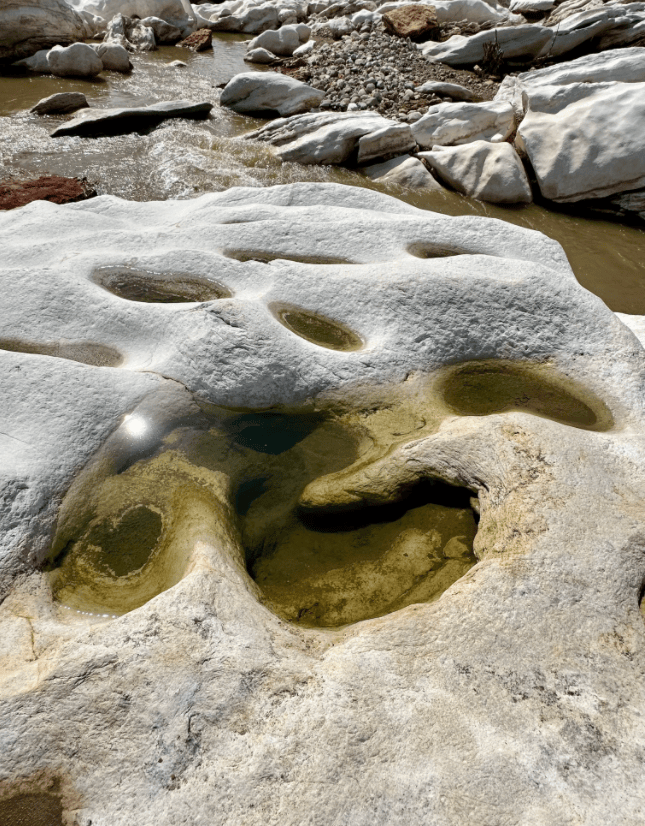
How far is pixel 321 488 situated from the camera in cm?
331

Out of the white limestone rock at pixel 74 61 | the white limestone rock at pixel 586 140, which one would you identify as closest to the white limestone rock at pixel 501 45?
the white limestone rock at pixel 586 140

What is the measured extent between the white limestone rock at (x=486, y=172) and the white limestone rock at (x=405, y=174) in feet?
0.80

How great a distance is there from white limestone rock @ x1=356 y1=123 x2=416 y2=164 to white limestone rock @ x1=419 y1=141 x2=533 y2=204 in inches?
23.0

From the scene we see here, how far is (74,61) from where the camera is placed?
12531mm

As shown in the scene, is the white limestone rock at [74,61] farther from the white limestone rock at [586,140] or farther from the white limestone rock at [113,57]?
the white limestone rock at [586,140]

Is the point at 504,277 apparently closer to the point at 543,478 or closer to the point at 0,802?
the point at 543,478

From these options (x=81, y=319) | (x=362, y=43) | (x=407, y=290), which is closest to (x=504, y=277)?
(x=407, y=290)

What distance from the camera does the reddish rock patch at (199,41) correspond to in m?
15.6

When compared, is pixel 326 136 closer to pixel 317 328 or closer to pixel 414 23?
pixel 317 328

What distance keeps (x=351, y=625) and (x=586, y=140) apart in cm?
831

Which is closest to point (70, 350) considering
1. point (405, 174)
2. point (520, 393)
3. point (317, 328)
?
point (317, 328)

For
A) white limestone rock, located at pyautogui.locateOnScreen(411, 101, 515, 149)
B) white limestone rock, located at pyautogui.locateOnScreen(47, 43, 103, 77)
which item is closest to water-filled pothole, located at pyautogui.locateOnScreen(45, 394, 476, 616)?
white limestone rock, located at pyautogui.locateOnScreen(411, 101, 515, 149)

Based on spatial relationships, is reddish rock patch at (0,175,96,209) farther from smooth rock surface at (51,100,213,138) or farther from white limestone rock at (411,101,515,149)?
white limestone rock at (411,101,515,149)

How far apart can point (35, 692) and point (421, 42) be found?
16.3 metres
